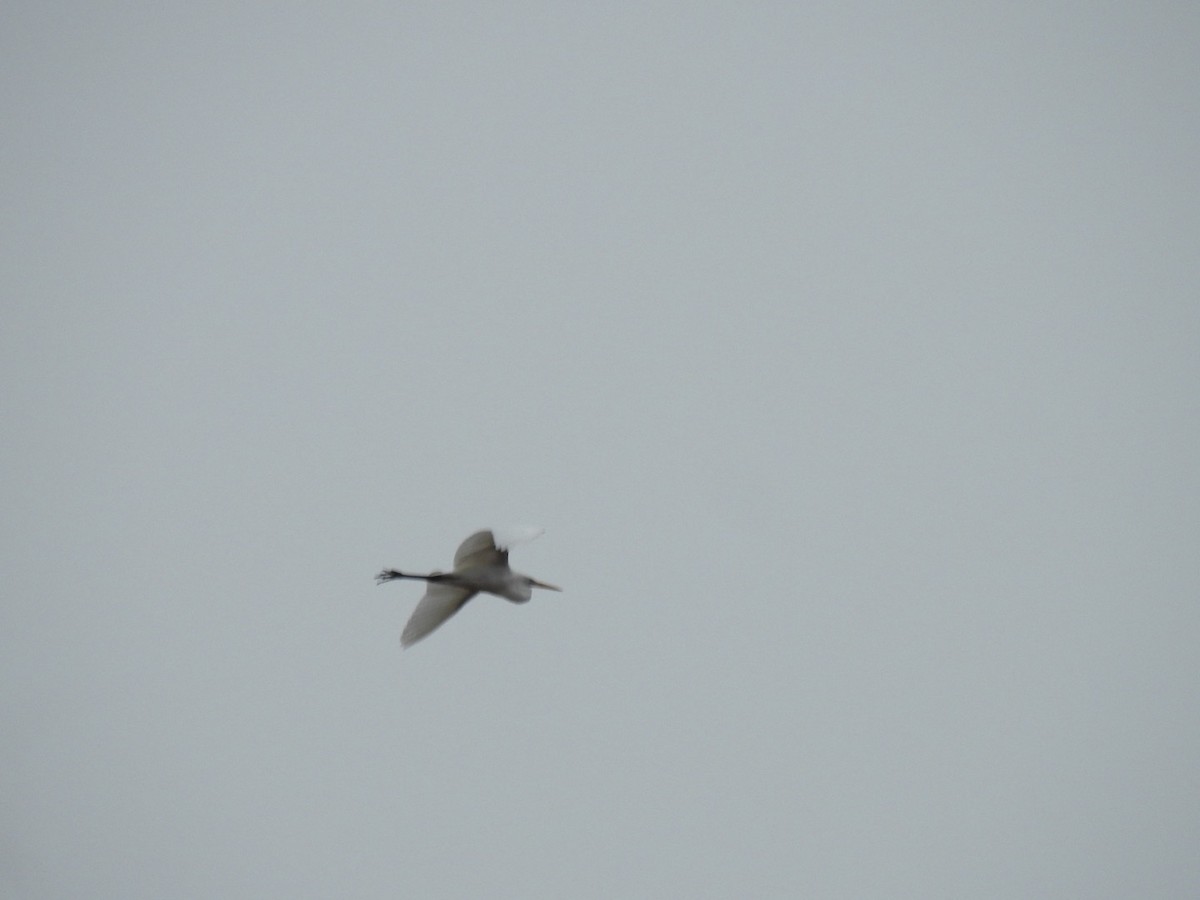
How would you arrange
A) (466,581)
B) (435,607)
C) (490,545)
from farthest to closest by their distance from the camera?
1. (435,607)
2. (466,581)
3. (490,545)

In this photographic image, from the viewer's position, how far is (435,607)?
11.7 m

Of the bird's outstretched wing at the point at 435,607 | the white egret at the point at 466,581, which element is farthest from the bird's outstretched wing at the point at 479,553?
the bird's outstretched wing at the point at 435,607

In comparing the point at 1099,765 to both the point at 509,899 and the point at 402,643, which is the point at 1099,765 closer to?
the point at 509,899

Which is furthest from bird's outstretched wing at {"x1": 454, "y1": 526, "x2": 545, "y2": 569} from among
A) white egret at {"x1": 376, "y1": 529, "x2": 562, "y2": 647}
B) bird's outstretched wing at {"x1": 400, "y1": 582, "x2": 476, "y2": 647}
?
bird's outstretched wing at {"x1": 400, "y1": 582, "x2": 476, "y2": 647}

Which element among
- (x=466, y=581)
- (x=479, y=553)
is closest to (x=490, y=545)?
(x=479, y=553)

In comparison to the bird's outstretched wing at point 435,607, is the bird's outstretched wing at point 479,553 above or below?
above

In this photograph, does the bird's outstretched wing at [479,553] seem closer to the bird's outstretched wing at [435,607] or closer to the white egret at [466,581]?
the white egret at [466,581]

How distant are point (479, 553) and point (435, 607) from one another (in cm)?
102

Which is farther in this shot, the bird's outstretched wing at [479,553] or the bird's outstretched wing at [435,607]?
the bird's outstretched wing at [435,607]

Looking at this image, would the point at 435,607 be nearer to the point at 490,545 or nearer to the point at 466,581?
the point at 466,581

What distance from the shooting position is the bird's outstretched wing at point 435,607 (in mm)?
11570

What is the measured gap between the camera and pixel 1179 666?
140 metres

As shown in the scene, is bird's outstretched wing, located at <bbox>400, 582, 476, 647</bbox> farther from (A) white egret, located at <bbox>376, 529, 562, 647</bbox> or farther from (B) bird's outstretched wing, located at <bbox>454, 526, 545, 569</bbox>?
(B) bird's outstretched wing, located at <bbox>454, 526, 545, 569</bbox>

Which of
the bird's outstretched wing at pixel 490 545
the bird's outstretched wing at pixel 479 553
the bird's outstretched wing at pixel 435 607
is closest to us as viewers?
the bird's outstretched wing at pixel 490 545
